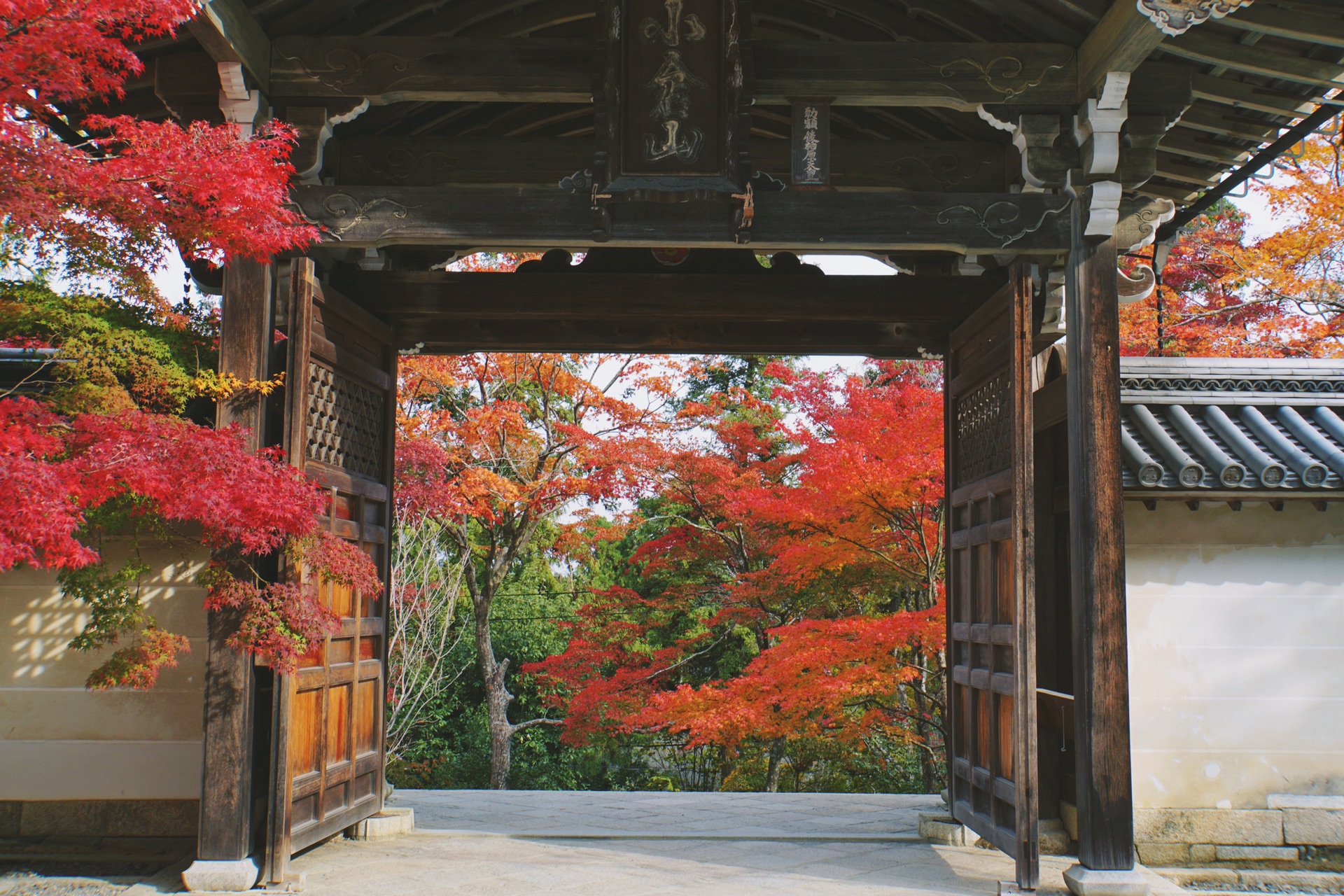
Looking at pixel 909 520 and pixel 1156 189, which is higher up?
pixel 1156 189

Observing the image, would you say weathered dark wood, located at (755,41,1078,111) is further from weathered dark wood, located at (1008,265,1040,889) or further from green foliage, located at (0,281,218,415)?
green foliage, located at (0,281,218,415)

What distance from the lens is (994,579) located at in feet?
18.6

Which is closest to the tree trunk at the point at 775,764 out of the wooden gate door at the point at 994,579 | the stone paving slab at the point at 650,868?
the wooden gate door at the point at 994,579

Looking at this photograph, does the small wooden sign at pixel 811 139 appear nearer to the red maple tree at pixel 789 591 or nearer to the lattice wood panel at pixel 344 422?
the lattice wood panel at pixel 344 422

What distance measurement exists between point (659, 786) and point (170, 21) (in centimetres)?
1186

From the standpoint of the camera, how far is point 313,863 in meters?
5.63

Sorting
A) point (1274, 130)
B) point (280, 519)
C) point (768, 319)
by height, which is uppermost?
point (1274, 130)

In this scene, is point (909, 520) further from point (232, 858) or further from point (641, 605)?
point (232, 858)

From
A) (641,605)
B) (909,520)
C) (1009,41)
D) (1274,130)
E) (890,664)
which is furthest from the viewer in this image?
(641,605)

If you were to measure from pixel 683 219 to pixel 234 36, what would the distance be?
2236mm

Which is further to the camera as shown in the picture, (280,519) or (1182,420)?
(1182,420)

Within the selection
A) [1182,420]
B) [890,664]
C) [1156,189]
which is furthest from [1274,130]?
[890,664]

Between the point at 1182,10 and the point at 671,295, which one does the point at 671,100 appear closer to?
the point at 671,295

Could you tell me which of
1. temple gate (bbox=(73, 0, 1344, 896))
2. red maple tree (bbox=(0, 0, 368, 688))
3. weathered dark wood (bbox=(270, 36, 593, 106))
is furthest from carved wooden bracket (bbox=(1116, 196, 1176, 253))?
red maple tree (bbox=(0, 0, 368, 688))
